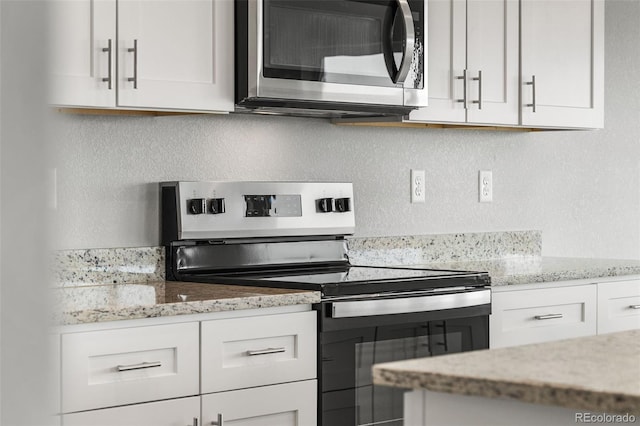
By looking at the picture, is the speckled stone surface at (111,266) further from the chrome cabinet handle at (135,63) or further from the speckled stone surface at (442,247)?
the speckled stone surface at (442,247)

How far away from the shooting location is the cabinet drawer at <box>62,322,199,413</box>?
6.38 ft

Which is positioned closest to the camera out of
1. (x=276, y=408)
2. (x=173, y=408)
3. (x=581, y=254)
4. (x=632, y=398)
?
(x=632, y=398)

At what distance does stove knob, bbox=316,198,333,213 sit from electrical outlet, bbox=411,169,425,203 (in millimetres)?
467

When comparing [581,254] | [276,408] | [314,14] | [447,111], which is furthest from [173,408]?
[581,254]

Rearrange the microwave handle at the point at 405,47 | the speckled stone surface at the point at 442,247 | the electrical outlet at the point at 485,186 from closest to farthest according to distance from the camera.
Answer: the microwave handle at the point at 405,47, the speckled stone surface at the point at 442,247, the electrical outlet at the point at 485,186

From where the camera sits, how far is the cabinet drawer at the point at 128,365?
1945 millimetres

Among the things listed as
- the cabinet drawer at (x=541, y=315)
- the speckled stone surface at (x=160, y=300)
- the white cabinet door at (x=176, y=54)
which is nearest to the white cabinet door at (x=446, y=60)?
the cabinet drawer at (x=541, y=315)

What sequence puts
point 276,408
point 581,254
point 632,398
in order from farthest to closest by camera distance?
point 581,254 < point 276,408 < point 632,398

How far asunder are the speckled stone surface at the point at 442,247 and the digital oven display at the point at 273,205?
323mm

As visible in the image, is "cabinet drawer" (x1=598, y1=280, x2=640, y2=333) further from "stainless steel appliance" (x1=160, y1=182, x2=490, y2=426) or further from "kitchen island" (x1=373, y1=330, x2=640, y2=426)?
"kitchen island" (x1=373, y1=330, x2=640, y2=426)

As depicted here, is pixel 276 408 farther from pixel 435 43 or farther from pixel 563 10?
pixel 563 10

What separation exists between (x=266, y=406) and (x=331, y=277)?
489 mm

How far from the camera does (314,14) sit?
8.52ft

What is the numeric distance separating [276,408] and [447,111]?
1214mm
